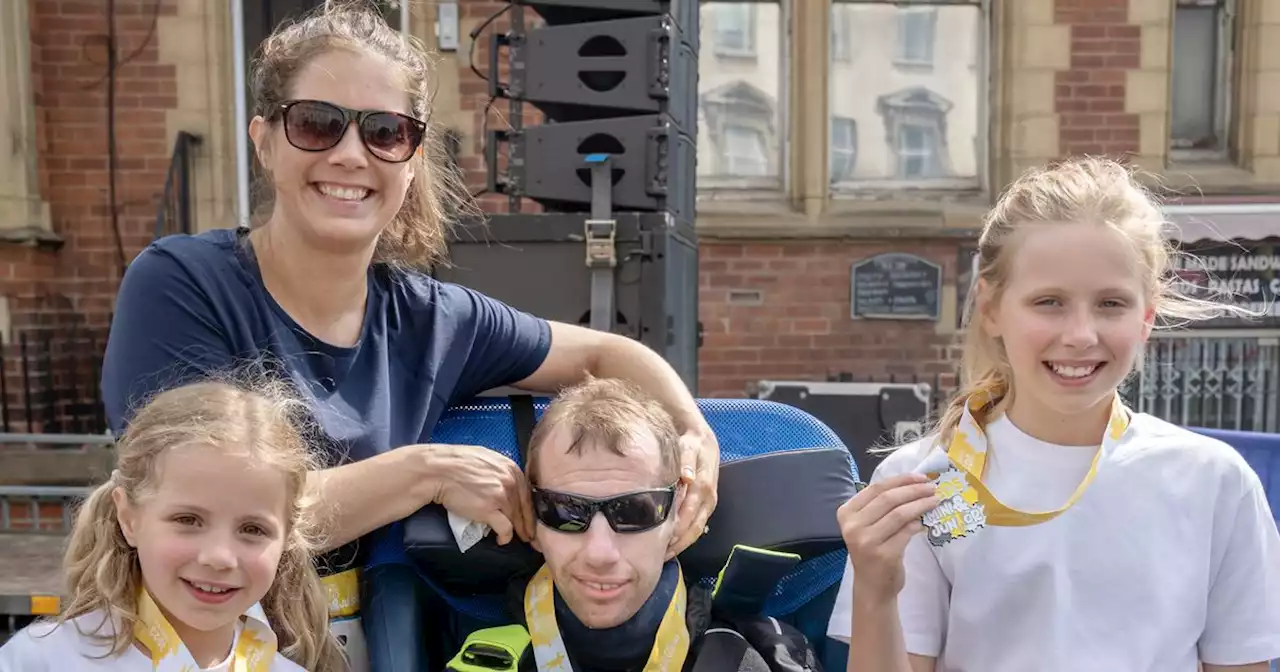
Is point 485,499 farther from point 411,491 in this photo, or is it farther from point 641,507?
point 641,507

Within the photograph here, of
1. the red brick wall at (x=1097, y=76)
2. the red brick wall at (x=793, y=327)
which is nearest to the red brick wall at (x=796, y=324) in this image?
the red brick wall at (x=793, y=327)

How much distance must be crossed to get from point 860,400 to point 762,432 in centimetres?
393

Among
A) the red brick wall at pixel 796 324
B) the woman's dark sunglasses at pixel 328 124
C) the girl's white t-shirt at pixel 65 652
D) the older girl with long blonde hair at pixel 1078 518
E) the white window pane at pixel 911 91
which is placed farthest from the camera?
the white window pane at pixel 911 91

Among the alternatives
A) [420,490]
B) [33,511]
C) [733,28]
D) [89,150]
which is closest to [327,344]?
[420,490]

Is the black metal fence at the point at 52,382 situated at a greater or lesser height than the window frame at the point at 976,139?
lesser

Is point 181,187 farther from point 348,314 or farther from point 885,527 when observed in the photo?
point 885,527

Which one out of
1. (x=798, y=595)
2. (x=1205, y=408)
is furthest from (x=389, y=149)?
(x=1205, y=408)

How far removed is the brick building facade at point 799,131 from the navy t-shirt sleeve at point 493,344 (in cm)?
406

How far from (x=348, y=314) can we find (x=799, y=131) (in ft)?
16.0

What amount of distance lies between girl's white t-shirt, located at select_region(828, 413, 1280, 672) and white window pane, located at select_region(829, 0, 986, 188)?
512 cm

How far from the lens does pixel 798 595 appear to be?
5.94 feet

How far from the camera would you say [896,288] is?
6027 mm

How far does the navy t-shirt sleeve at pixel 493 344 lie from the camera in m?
1.99

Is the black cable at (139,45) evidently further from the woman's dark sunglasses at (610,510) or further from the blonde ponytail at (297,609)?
the woman's dark sunglasses at (610,510)
